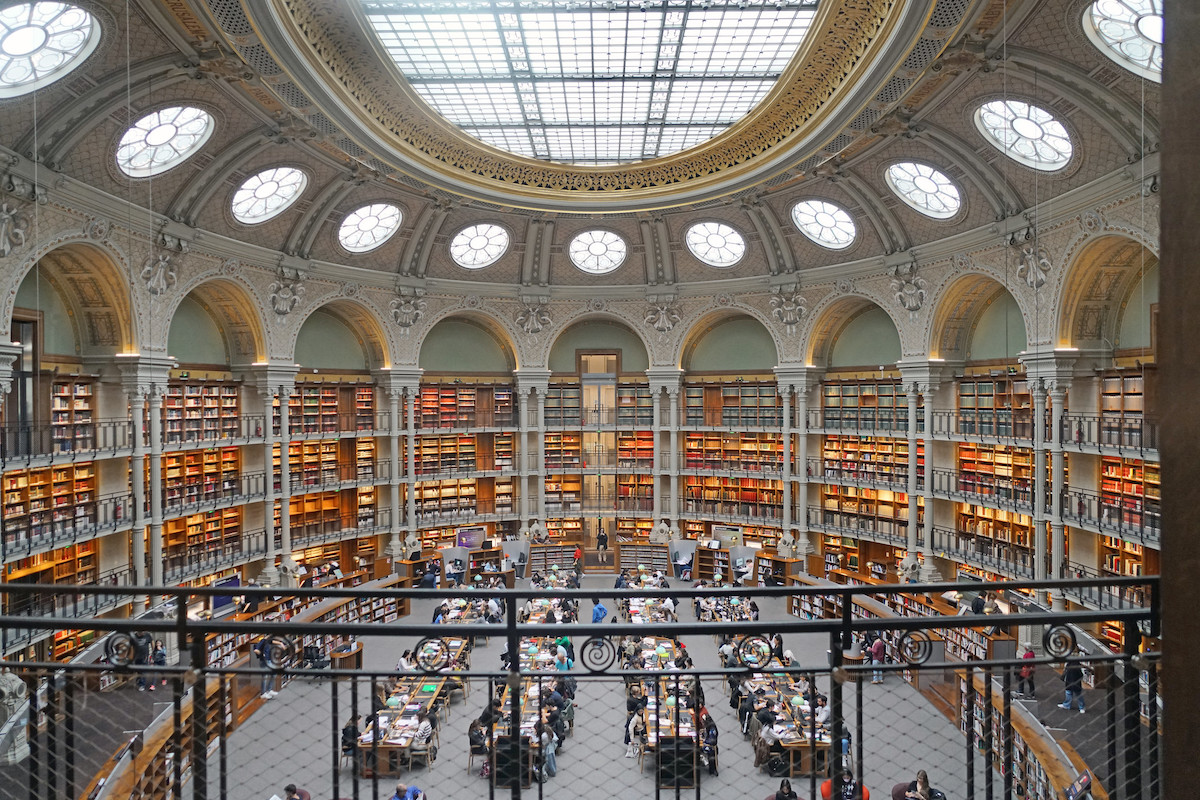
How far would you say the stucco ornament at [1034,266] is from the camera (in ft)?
46.3

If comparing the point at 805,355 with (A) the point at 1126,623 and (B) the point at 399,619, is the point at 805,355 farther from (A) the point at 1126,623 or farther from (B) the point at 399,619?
(A) the point at 1126,623

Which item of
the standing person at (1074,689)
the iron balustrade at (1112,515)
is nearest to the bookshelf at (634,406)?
the iron balustrade at (1112,515)

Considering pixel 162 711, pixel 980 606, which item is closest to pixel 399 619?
pixel 162 711

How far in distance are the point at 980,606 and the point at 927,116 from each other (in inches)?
339

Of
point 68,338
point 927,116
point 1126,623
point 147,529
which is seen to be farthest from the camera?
point 147,529

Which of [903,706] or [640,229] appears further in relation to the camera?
[640,229]

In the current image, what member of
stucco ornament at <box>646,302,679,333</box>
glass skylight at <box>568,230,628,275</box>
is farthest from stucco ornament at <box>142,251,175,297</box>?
stucco ornament at <box>646,302,679,333</box>

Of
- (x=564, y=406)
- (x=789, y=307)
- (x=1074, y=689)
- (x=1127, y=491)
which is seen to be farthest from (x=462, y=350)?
(x=1074, y=689)

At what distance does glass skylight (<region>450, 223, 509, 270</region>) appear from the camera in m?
19.9

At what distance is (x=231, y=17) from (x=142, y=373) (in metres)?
7.94

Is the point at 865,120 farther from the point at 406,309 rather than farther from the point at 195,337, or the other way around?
the point at 195,337

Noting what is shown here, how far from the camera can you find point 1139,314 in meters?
13.6

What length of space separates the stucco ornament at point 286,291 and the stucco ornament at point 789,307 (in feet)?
42.0

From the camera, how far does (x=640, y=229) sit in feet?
65.0
